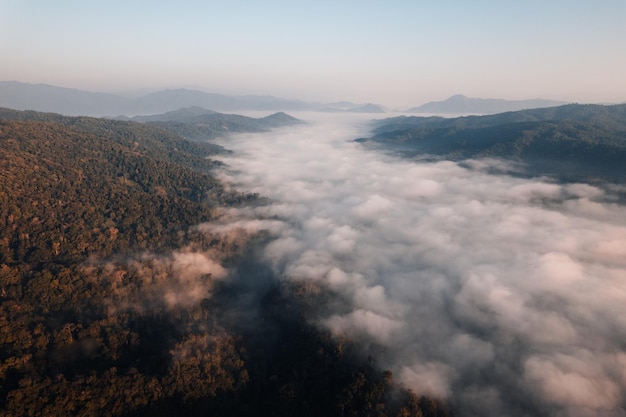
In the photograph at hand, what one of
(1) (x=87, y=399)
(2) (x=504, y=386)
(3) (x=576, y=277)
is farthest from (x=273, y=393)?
(3) (x=576, y=277)

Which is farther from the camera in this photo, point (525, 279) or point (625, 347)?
point (525, 279)

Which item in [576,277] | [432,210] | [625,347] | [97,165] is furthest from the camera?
[432,210]

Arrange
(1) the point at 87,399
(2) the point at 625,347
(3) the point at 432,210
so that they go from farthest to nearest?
(3) the point at 432,210, (2) the point at 625,347, (1) the point at 87,399

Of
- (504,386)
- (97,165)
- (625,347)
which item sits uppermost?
(97,165)

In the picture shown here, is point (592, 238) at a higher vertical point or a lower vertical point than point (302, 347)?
higher

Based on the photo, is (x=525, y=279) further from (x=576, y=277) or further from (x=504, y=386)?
(x=504, y=386)

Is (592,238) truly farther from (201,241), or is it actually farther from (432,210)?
(201,241)
